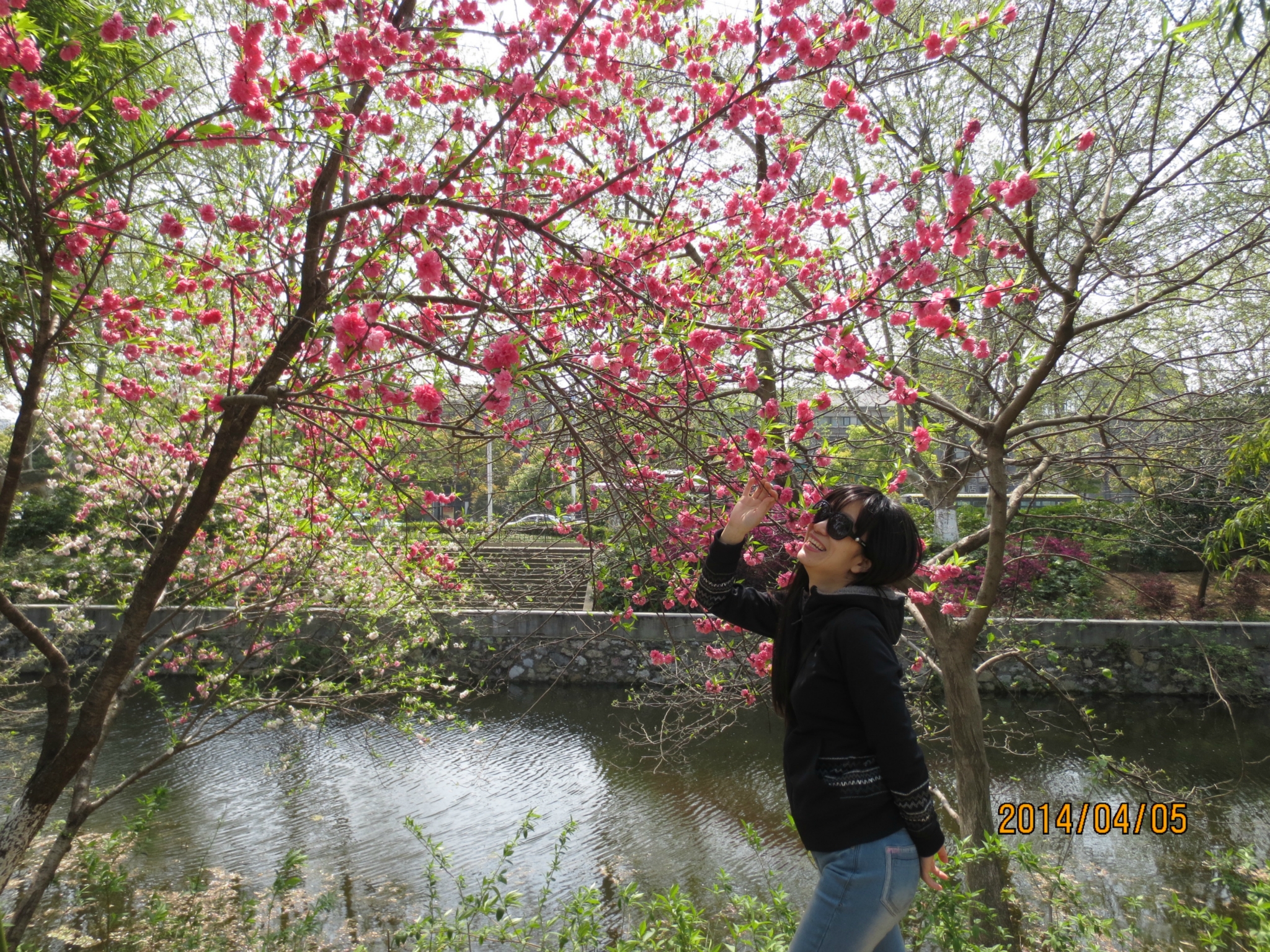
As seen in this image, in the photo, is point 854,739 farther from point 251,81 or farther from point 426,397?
point 251,81

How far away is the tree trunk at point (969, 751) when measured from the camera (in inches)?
134

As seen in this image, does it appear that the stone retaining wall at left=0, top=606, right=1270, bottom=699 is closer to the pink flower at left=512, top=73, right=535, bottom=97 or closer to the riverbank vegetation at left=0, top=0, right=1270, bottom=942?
the riverbank vegetation at left=0, top=0, right=1270, bottom=942

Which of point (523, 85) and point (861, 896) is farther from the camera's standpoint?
point (523, 85)

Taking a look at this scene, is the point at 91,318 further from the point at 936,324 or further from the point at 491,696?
the point at 491,696

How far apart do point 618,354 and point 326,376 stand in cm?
78

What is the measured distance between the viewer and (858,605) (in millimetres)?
1390

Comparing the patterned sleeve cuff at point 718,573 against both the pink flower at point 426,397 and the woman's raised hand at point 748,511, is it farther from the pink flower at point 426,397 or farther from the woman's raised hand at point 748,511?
the pink flower at point 426,397

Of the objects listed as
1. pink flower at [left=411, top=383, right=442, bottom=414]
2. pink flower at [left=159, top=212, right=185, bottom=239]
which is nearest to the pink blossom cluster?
pink flower at [left=411, top=383, right=442, bottom=414]

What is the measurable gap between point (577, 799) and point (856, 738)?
17.0 ft
